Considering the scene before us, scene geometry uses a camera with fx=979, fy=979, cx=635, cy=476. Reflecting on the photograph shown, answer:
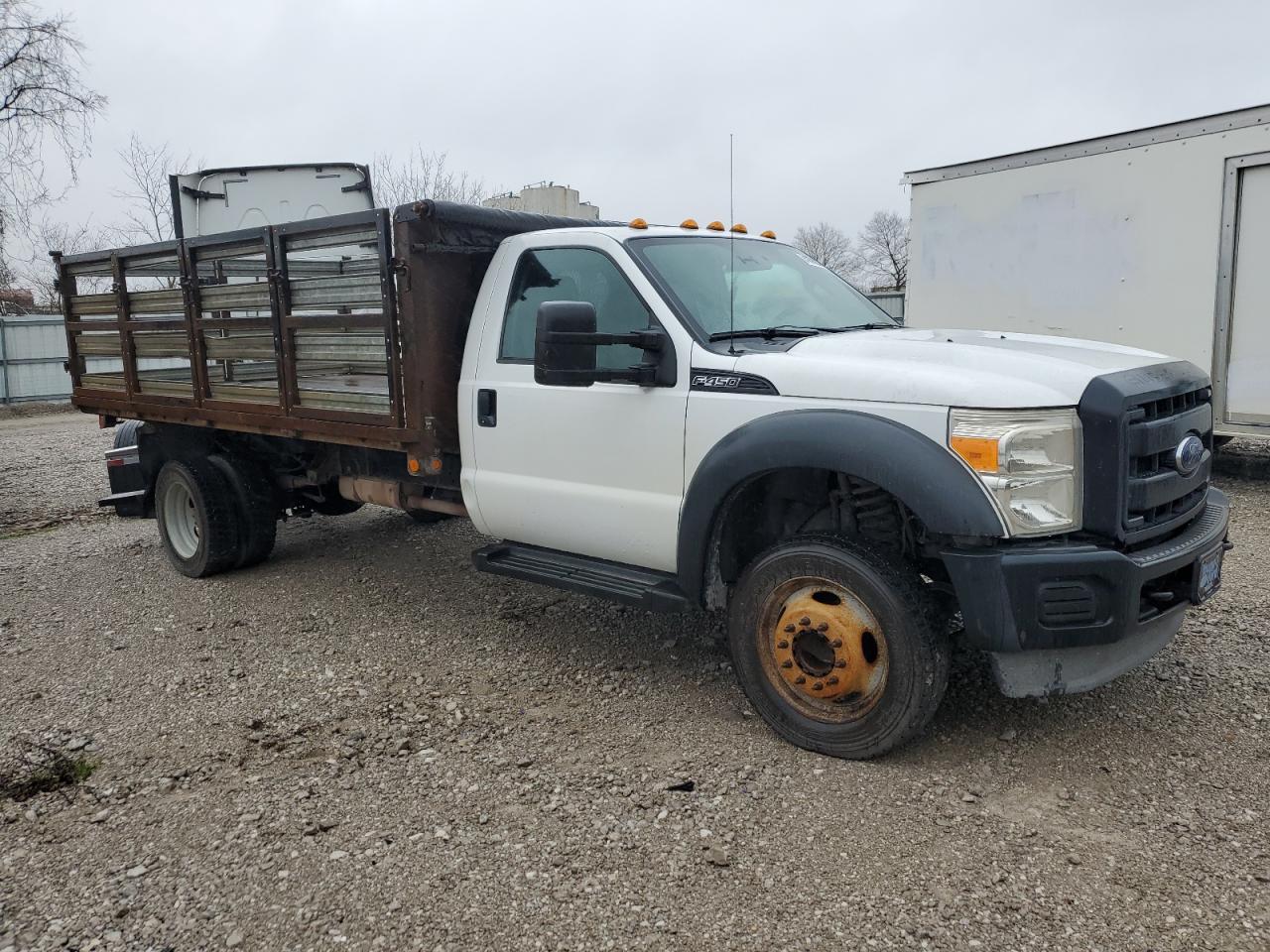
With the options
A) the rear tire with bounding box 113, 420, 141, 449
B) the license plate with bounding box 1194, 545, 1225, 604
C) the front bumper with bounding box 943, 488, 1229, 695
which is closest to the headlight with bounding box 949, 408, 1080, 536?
the front bumper with bounding box 943, 488, 1229, 695

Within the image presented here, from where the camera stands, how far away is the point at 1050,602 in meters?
3.18

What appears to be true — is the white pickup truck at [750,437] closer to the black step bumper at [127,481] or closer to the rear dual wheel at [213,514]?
the rear dual wheel at [213,514]

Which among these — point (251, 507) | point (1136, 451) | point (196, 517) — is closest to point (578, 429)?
point (1136, 451)

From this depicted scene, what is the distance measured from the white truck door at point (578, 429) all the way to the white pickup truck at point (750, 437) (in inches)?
0.5

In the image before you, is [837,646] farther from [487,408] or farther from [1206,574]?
[487,408]

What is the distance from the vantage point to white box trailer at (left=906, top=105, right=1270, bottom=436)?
778cm

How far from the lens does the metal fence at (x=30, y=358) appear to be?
825 inches

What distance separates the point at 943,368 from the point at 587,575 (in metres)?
1.80

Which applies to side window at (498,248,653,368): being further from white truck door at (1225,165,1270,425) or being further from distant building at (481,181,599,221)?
white truck door at (1225,165,1270,425)

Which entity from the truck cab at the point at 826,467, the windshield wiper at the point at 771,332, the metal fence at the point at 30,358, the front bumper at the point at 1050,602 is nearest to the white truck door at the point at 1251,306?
the truck cab at the point at 826,467

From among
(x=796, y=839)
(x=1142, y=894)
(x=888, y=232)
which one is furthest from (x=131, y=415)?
(x=888, y=232)

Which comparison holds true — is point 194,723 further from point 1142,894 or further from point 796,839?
point 1142,894

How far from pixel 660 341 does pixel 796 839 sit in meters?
1.99

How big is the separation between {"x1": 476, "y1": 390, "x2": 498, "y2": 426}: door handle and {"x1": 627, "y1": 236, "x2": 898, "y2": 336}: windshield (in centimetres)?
100
